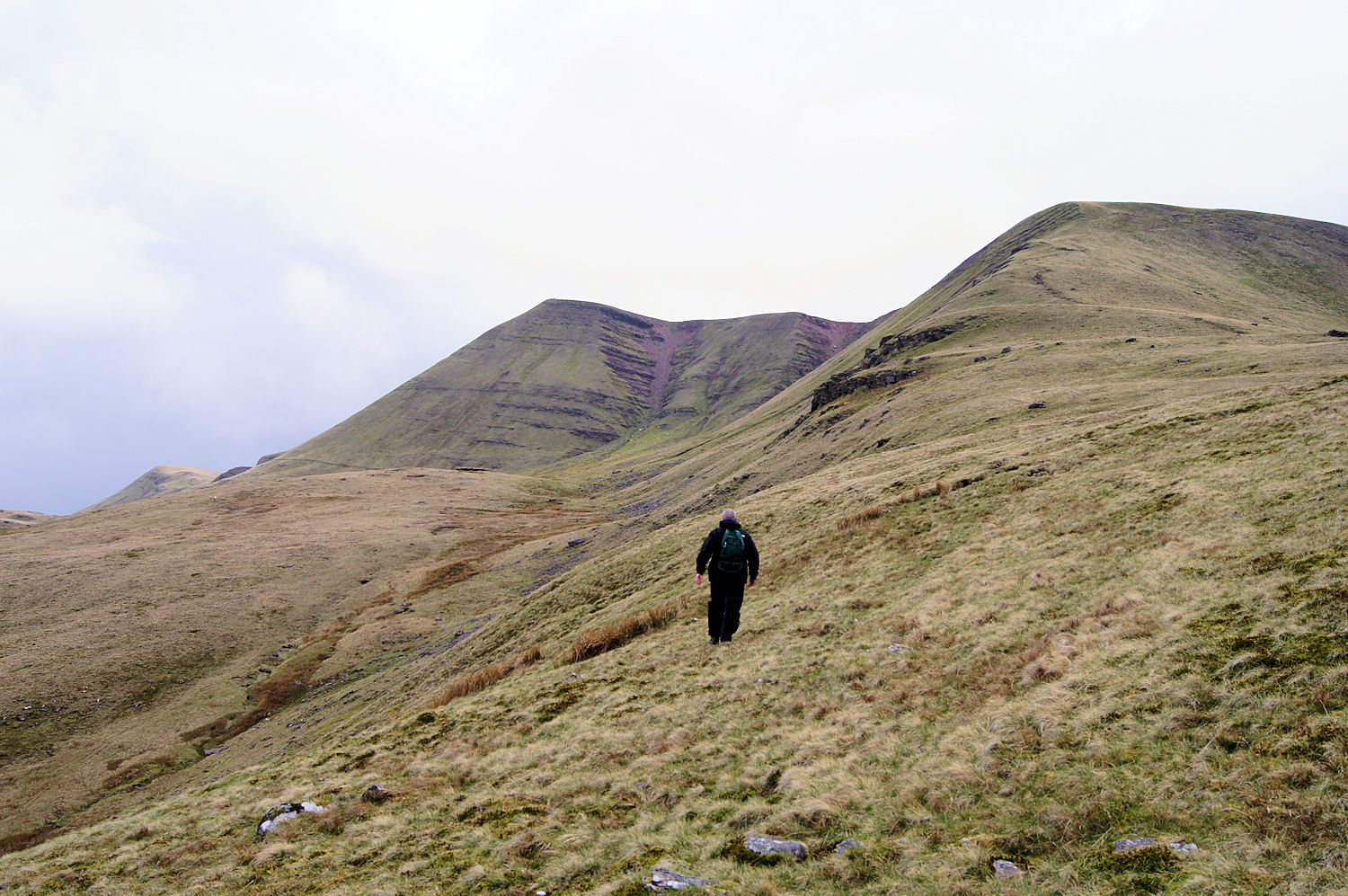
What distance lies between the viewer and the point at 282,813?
12648mm

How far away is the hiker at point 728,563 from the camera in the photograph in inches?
667

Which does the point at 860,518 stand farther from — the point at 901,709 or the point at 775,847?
the point at 775,847

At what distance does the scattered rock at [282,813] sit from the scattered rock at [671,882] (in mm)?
8318

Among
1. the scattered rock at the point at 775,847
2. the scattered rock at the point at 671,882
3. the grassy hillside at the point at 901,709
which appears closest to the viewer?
the grassy hillside at the point at 901,709

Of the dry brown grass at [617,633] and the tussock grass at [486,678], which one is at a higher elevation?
the dry brown grass at [617,633]

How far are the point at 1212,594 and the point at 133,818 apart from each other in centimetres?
2510

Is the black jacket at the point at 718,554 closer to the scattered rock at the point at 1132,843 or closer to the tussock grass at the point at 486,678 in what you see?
the scattered rock at the point at 1132,843

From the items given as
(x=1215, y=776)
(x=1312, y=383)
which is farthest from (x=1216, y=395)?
(x=1215, y=776)

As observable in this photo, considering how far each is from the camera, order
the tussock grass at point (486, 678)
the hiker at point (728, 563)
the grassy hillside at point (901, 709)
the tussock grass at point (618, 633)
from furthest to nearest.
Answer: the tussock grass at point (486, 678), the tussock grass at point (618, 633), the hiker at point (728, 563), the grassy hillside at point (901, 709)

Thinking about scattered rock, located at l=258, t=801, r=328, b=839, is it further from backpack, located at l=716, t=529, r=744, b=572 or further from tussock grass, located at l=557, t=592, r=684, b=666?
backpack, located at l=716, t=529, r=744, b=572

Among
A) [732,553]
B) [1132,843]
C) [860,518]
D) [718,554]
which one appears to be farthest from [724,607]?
[1132,843]

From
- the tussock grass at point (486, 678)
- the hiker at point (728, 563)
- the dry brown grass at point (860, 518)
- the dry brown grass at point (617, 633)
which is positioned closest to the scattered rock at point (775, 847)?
the hiker at point (728, 563)

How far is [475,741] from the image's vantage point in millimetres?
Answer: 15758

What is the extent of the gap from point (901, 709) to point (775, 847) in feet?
14.6
